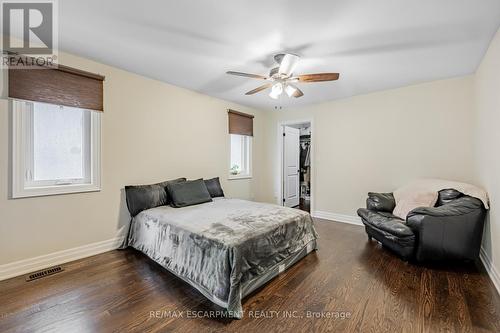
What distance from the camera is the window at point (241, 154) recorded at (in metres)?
4.89

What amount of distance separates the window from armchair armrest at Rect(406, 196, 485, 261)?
323cm

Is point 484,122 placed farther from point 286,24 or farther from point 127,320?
point 127,320

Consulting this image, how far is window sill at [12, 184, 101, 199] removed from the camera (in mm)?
2275

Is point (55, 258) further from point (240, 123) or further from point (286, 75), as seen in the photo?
point (240, 123)

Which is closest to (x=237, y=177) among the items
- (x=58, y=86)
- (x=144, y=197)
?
(x=144, y=197)

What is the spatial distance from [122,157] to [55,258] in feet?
4.40

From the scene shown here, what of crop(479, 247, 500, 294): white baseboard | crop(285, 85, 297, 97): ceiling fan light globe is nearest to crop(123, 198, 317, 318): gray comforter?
crop(285, 85, 297, 97): ceiling fan light globe

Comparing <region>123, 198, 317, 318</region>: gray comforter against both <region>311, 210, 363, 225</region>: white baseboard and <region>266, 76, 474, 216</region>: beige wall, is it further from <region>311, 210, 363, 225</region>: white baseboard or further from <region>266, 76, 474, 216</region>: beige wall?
<region>266, 76, 474, 216</region>: beige wall

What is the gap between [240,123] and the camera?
473 cm

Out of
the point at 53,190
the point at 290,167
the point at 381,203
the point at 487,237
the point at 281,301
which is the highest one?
the point at 290,167

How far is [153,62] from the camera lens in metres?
2.77

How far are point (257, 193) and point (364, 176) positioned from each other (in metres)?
2.33

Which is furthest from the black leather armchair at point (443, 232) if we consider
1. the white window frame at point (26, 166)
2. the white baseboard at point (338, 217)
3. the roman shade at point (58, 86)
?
the roman shade at point (58, 86)

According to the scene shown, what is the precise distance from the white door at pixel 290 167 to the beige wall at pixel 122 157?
165cm
